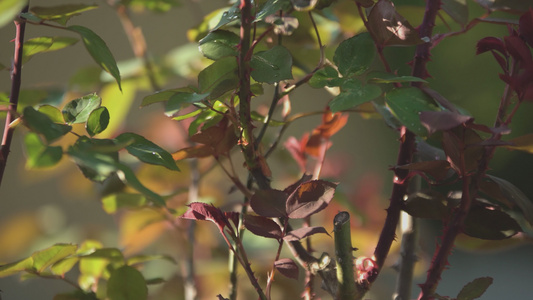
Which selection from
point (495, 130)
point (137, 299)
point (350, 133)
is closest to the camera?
point (495, 130)

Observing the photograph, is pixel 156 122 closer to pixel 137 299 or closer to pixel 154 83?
pixel 154 83

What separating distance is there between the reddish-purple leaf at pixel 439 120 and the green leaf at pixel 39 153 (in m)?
0.19

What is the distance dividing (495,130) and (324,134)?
0.20 m

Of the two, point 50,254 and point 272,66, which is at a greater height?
point 272,66

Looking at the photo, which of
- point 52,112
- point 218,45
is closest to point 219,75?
point 218,45

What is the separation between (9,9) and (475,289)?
0.34 m

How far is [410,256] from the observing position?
0.47 metres

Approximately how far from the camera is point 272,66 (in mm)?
334

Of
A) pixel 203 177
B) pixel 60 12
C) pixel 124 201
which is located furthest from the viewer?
pixel 203 177

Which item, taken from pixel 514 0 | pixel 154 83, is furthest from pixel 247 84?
pixel 154 83

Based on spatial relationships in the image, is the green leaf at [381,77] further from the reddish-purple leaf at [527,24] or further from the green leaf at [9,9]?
the green leaf at [9,9]

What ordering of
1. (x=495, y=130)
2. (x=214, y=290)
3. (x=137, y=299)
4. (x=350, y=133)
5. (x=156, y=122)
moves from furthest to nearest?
(x=350, y=133)
(x=156, y=122)
(x=214, y=290)
(x=137, y=299)
(x=495, y=130)

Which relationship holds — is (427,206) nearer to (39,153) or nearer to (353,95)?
(353,95)

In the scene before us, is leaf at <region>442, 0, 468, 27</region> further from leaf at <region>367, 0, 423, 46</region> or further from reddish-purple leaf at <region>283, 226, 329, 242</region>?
reddish-purple leaf at <region>283, 226, 329, 242</region>
